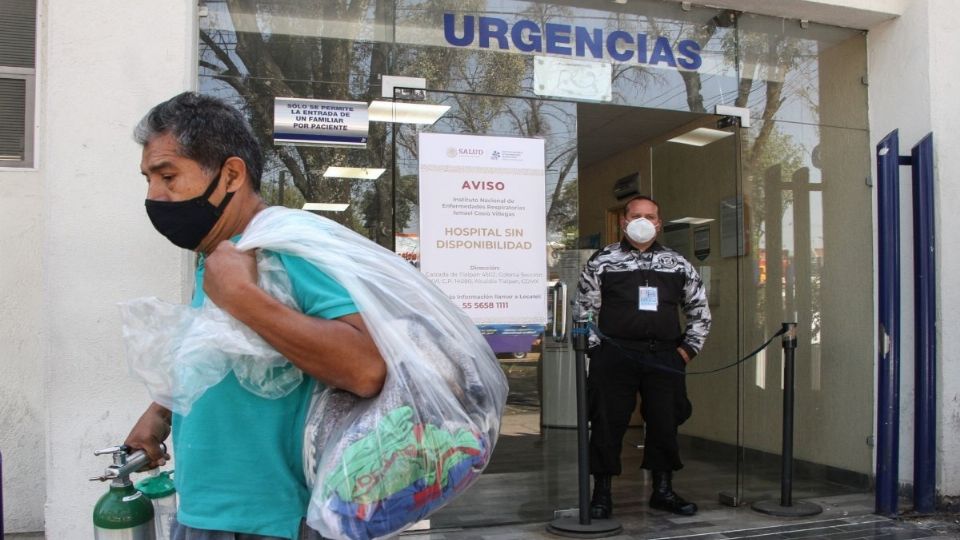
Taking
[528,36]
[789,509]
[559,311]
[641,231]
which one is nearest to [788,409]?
[789,509]

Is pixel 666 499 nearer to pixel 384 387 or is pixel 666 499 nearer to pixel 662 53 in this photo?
pixel 662 53

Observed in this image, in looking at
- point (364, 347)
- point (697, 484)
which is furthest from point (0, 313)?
point (697, 484)

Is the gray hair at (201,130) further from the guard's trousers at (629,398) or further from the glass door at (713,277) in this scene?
the glass door at (713,277)

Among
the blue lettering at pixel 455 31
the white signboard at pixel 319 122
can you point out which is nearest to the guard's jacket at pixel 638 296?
the blue lettering at pixel 455 31

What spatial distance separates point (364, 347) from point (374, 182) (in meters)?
3.37

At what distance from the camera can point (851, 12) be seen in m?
5.60

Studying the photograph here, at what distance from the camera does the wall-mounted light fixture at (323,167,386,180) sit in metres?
4.71

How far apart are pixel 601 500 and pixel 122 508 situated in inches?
145

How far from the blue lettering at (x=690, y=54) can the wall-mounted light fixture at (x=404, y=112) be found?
1.78 m

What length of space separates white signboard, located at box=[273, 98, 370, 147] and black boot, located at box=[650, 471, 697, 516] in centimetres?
283

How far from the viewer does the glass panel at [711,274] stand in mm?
6180

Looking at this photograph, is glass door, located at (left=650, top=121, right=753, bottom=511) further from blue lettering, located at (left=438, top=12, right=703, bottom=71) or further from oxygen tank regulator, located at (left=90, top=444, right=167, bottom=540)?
oxygen tank regulator, located at (left=90, top=444, right=167, bottom=540)

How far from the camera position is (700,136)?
6770mm

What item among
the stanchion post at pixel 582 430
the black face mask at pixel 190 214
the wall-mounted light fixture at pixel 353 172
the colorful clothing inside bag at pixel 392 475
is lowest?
the stanchion post at pixel 582 430
